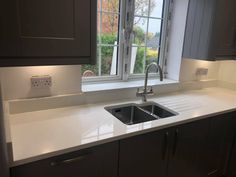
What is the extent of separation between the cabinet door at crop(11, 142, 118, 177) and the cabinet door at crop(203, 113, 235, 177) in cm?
93

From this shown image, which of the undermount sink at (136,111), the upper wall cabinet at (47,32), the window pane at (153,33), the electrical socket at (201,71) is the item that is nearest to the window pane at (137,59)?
the window pane at (153,33)

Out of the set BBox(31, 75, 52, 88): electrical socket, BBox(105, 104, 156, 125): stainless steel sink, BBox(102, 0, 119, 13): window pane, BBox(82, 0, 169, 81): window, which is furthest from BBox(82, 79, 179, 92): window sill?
BBox(102, 0, 119, 13): window pane

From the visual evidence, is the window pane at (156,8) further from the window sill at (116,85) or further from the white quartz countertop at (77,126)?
the white quartz countertop at (77,126)

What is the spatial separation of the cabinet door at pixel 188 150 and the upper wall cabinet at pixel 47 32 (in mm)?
868

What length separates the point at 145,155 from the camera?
1308 mm

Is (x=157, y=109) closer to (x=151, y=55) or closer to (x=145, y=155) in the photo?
(x=145, y=155)

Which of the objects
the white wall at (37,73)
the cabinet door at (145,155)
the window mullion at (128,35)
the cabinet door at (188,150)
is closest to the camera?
the cabinet door at (145,155)

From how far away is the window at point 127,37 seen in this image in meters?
1.85

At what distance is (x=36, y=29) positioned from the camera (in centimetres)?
107

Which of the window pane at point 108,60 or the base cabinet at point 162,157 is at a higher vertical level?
the window pane at point 108,60

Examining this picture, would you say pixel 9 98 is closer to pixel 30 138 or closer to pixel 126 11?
pixel 30 138

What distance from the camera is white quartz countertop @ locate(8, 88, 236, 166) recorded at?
0.99m

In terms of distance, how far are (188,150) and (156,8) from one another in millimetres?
1448

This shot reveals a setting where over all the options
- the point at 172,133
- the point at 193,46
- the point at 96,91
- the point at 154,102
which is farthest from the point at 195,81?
the point at 96,91
